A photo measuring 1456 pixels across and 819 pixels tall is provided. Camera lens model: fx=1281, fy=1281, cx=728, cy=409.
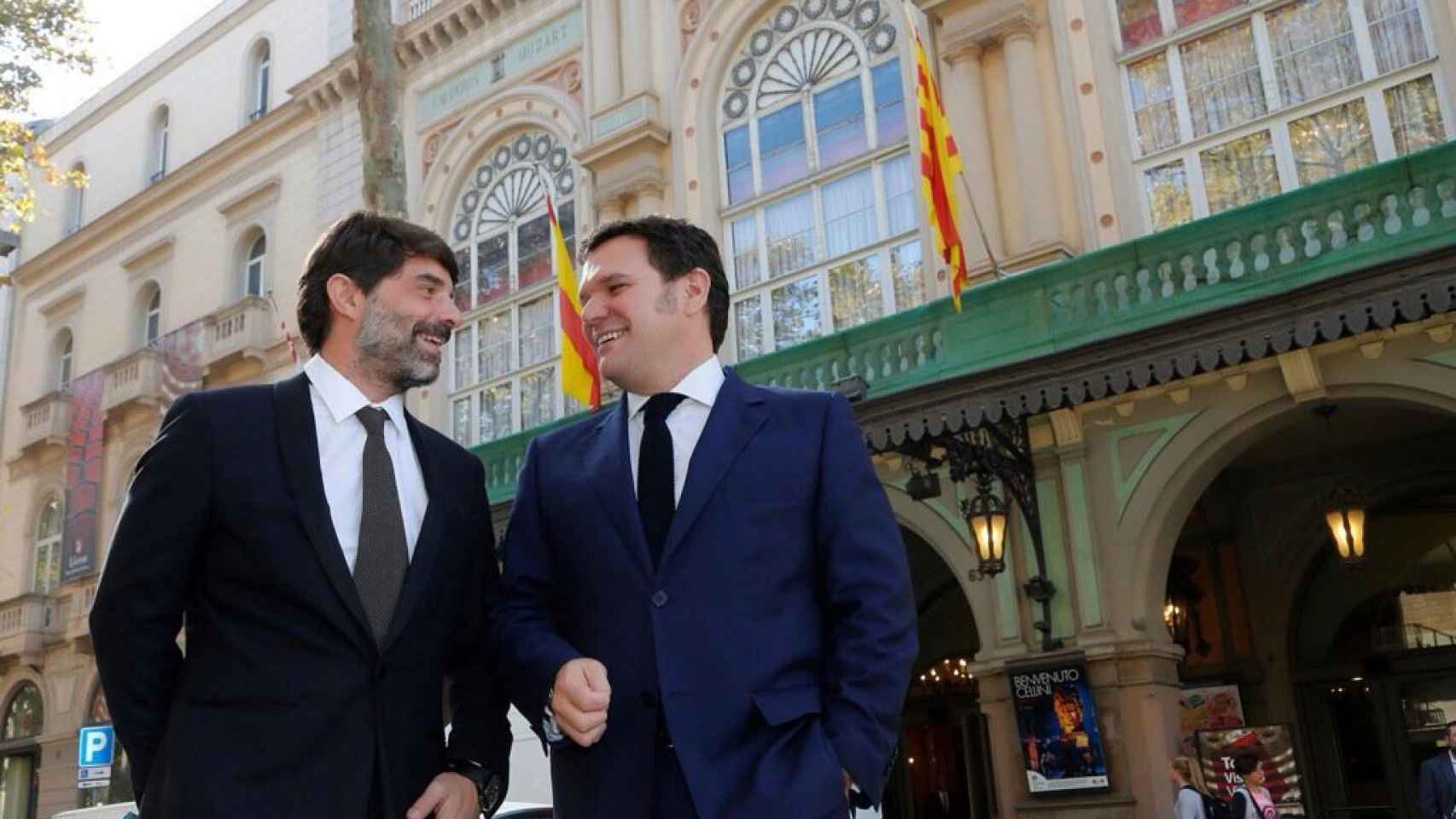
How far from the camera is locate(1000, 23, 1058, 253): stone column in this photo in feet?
46.9

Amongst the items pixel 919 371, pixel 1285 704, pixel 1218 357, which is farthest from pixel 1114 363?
pixel 1285 704

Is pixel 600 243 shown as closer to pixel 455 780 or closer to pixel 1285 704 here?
pixel 455 780

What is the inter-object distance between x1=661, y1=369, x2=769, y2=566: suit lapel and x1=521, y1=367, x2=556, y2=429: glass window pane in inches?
642

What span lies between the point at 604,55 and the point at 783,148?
148 inches

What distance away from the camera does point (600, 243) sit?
129 inches

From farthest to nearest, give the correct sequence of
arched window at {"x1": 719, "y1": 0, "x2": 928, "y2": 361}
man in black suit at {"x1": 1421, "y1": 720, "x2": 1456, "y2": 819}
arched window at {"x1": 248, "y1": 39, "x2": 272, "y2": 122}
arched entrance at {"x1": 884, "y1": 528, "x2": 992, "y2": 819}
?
arched window at {"x1": 248, "y1": 39, "x2": 272, "y2": 122}, arched entrance at {"x1": 884, "y1": 528, "x2": 992, "y2": 819}, arched window at {"x1": 719, "y1": 0, "x2": 928, "y2": 361}, man in black suit at {"x1": 1421, "y1": 720, "x2": 1456, "y2": 819}

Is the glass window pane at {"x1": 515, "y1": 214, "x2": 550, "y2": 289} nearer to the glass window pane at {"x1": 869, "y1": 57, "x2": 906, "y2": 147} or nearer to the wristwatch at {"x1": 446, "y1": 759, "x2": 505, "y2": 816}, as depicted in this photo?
the glass window pane at {"x1": 869, "y1": 57, "x2": 906, "y2": 147}

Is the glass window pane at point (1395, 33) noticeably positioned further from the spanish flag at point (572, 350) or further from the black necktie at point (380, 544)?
the black necktie at point (380, 544)

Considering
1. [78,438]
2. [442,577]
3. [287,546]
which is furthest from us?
[78,438]

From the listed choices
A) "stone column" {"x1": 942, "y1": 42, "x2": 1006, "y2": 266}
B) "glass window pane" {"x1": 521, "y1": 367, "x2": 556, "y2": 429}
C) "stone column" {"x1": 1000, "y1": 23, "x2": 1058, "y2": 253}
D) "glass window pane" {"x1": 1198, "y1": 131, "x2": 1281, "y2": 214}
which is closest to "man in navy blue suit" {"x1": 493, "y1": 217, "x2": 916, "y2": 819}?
"stone column" {"x1": 1000, "y1": 23, "x2": 1058, "y2": 253}

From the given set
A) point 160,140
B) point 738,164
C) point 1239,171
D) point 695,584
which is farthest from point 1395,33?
point 160,140

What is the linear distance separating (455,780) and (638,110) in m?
16.3

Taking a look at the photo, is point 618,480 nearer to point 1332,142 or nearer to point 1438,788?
point 1438,788

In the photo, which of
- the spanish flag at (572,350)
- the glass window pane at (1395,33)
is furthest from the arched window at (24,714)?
the glass window pane at (1395,33)
